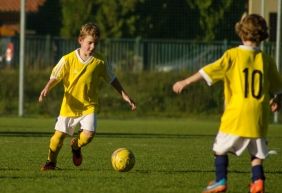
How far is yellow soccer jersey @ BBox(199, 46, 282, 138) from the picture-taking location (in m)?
8.80

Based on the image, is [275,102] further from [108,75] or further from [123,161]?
[108,75]

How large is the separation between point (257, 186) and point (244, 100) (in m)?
0.78

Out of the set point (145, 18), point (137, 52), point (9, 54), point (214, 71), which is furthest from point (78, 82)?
point (145, 18)

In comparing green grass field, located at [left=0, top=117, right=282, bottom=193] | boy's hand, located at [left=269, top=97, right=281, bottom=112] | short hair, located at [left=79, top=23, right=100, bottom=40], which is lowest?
green grass field, located at [left=0, top=117, right=282, bottom=193]

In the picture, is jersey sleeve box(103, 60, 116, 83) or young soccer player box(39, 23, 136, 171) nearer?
young soccer player box(39, 23, 136, 171)

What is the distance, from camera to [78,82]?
11.4m

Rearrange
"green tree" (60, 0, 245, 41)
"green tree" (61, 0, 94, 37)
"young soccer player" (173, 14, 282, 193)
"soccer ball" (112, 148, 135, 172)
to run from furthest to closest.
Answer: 1. "green tree" (60, 0, 245, 41)
2. "green tree" (61, 0, 94, 37)
3. "soccer ball" (112, 148, 135, 172)
4. "young soccer player" (173, 14, 282, 193)

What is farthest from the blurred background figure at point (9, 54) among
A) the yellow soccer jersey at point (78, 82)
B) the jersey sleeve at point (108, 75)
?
the yellow soccer jersey at point (78, 82)

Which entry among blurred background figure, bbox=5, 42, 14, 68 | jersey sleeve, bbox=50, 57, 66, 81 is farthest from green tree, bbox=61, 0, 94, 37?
jersey sleeve, bbox=50, 57, 66, 81

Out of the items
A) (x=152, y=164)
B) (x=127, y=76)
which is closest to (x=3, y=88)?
(x=127, y=76)

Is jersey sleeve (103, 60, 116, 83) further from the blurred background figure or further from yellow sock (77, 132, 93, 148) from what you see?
the blurred background figure

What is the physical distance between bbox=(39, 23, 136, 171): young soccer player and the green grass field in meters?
0.32

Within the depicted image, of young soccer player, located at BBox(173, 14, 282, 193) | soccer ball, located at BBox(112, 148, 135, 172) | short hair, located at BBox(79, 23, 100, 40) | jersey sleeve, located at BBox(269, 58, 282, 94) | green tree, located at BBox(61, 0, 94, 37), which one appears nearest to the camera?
young soccer player, located at BBox(173, 14, 282, 193)

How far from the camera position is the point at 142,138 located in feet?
60.3
